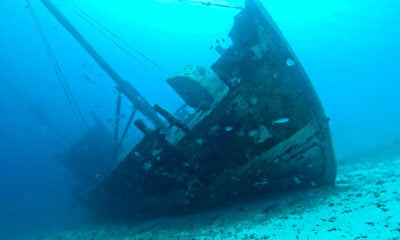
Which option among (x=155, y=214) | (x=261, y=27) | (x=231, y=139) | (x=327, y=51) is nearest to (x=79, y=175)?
(x=155, y=214)

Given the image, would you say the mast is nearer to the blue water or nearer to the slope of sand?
the slope of sand

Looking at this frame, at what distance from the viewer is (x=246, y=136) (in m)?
5.47

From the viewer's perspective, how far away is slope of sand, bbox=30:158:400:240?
376cm

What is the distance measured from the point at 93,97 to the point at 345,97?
3487 inches

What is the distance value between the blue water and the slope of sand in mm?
8981

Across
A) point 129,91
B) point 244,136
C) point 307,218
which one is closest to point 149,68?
point 129,91

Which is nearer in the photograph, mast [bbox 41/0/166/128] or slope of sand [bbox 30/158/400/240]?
slope of sand [bbox 30/158/400/240]

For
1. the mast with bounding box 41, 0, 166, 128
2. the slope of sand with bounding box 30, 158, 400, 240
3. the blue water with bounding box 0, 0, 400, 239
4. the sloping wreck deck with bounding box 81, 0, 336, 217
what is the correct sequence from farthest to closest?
the blue water with bounding box 0, 0, 400, 239
the mast with bounding box 41, 0, 166, 128
the sloping wreck deck with bounding box 81, 0, 336, 217
the slope of sand with bounding box 30, 158, 400, 240

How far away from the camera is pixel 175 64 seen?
248ft

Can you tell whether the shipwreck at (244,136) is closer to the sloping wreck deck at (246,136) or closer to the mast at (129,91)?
the sloping wreck deck at (246,136)

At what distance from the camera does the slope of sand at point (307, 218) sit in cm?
376

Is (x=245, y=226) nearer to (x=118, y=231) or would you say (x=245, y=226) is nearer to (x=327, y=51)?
(x=118, y=231)

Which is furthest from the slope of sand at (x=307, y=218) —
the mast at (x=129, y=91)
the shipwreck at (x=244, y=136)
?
the mast at (x=129, y=91)

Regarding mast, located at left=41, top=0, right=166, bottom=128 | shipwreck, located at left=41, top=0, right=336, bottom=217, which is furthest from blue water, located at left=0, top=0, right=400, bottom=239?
shipwreck, located at left=41, top=0, right=336, bottom=217
